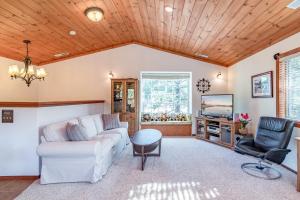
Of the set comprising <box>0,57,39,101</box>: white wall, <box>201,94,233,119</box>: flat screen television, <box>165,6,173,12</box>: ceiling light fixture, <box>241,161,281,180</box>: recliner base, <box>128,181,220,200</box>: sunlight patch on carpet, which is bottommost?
<box>128,181,220,200</box>: sunlight patch on carpet

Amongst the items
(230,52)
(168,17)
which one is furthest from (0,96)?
(230,52)

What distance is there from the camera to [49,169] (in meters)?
2.68

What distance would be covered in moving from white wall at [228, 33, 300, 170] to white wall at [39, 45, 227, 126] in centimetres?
70

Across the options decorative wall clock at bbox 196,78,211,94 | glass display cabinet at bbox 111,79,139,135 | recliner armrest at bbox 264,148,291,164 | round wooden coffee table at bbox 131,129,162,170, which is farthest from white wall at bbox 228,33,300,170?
glass display cabinet at bbox 111,79,139,135

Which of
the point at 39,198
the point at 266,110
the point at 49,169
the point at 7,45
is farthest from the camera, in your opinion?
the point at 7,45

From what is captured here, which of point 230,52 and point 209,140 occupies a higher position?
point 230,52

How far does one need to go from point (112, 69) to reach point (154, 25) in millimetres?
2355

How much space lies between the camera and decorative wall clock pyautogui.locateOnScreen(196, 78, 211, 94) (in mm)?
6121

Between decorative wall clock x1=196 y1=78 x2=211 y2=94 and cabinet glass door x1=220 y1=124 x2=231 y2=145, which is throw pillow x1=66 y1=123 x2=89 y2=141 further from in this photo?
decorative wall clock x1=196 y1=78 x2=211 y2=94

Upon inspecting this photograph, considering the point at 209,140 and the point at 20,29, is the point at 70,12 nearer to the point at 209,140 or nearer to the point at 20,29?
the point at 20,29

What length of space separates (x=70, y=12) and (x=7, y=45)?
203cm

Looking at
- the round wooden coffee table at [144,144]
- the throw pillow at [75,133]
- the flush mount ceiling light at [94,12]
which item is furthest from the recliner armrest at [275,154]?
the flush mount ceiling light at [94,12]

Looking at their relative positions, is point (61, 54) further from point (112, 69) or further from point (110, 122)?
point (110, 122)

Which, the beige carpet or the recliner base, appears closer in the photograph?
the beige carpet
